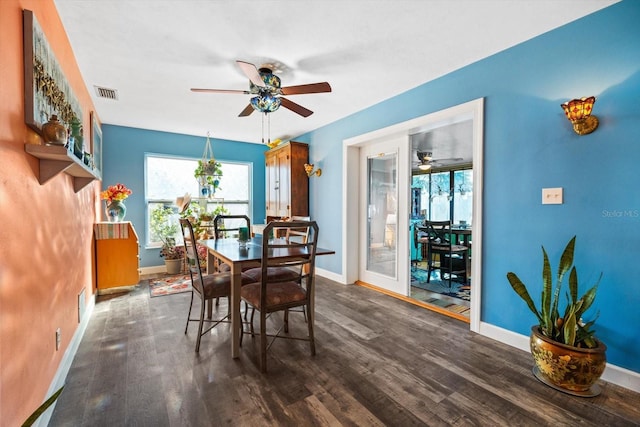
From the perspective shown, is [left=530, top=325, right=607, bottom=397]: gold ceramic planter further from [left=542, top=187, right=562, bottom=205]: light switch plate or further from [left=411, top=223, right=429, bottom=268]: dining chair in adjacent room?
[left=411, top=223, right=429, bottom=268]: dining chair in adjacent room

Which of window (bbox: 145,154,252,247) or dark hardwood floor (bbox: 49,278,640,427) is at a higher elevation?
window (bbox: 145,154,252,247)

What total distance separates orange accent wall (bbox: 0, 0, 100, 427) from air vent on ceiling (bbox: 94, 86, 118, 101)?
1.25 metres

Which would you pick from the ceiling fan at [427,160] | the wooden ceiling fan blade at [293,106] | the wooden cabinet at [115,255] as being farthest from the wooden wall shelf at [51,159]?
the ceiling fan at [427,160]

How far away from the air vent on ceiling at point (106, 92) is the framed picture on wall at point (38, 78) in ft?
5.06

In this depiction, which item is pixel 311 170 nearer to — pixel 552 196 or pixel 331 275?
pixel 331 275

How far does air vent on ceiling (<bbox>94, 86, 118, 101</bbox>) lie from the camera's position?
332cm

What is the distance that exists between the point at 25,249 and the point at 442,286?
14.6 feet

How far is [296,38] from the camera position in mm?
2330

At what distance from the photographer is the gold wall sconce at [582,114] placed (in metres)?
1.96

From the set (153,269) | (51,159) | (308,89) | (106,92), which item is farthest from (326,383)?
(153,269)

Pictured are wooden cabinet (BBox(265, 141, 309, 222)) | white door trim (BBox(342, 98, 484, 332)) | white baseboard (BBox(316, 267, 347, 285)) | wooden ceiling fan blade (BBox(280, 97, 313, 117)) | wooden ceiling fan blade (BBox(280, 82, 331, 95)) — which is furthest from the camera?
wooden cabinet (BBox(265, 141, 309, 222))

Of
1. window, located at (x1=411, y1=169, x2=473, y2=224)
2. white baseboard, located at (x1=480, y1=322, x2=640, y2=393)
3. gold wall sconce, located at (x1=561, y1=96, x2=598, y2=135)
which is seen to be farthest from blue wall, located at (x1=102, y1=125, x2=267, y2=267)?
gold wall sconce, located at (x1=561, y1=96, x2=598, y2=135)

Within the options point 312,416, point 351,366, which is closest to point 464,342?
point 351,366

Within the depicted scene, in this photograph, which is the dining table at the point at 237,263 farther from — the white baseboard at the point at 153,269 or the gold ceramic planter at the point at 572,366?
the white baseboard at the point at 153,269
